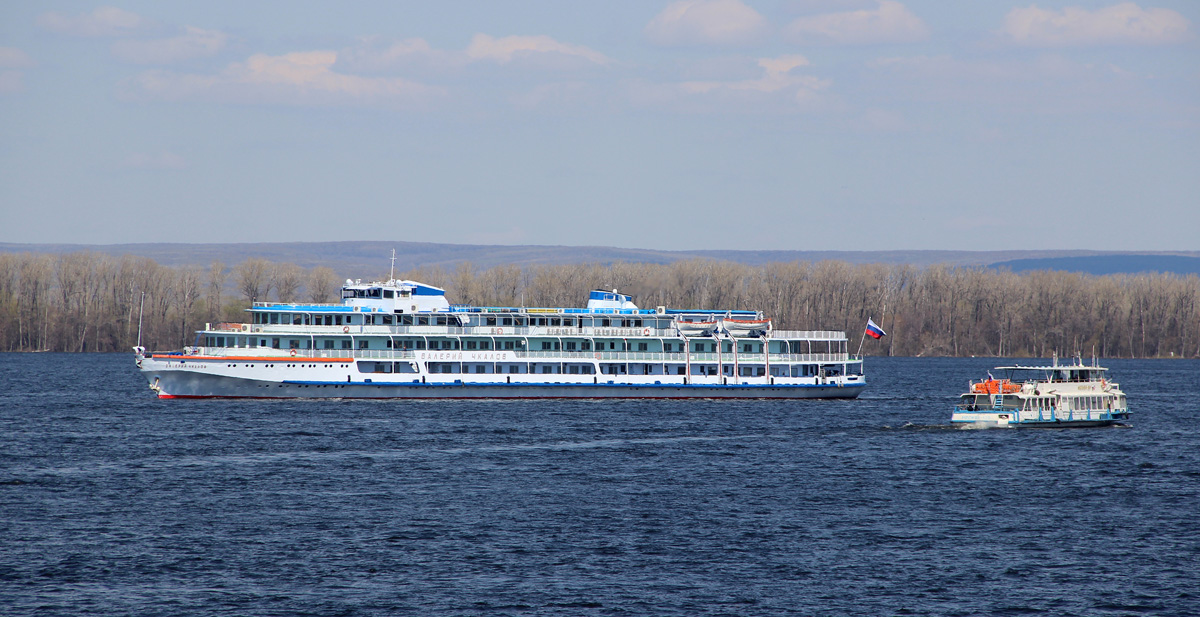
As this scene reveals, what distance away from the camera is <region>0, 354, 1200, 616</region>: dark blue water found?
32.1m

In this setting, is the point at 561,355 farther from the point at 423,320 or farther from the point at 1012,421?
the point at 1012,421

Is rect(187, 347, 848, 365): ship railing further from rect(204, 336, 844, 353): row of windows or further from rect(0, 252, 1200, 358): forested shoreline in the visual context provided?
rect(0, 252, 1200, 358): forested shoreline

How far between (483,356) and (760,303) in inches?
4524

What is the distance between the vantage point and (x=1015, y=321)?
19312cm

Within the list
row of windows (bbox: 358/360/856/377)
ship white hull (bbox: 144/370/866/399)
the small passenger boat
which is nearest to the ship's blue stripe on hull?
ship white hull (bbox: 144/370/866/399)

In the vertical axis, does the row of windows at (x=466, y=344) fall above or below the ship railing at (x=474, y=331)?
below

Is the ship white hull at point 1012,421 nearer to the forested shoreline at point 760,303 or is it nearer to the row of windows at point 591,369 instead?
the row of windows at point 591,369

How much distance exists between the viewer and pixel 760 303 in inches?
7618

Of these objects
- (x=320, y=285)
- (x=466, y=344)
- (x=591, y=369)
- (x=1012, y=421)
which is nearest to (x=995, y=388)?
(x=1012, y=421)

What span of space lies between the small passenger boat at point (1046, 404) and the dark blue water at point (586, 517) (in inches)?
58.0

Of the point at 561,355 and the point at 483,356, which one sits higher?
the point at 561,355

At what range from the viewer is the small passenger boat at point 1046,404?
6975 centimetres

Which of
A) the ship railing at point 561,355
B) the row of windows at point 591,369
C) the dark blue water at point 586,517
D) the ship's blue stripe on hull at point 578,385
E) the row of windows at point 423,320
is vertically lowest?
the dark blue water at point 586,517

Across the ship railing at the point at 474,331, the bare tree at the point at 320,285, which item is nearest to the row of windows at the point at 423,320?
the ship railing at the point at 474,331
